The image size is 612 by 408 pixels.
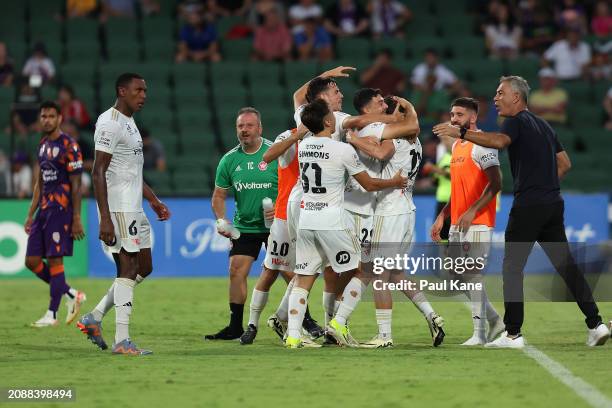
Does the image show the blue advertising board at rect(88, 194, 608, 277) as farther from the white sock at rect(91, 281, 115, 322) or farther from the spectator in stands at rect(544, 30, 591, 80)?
the white sock at rect(91, 281, 115, 322)

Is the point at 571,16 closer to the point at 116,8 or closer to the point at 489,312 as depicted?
the point at 116,8

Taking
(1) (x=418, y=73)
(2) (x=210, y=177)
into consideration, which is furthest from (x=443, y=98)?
(2) (x=210, y=177)

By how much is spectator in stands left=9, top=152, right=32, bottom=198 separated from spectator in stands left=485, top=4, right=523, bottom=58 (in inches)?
376

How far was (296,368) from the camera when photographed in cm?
1005

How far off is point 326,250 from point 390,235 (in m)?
0.69

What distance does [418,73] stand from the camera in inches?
945

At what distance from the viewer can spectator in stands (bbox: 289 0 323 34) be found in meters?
25.0

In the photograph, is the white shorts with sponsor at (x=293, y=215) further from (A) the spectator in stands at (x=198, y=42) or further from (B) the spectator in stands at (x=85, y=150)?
(A) the spectator in stands at (x=198, y=42)

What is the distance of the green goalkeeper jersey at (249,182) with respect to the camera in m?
12.7

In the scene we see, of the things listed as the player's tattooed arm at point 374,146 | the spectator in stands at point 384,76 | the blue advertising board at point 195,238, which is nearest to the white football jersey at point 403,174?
the player's tattooed arm at point 374,146

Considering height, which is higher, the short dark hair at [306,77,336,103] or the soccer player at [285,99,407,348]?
the short dark hair at [306,77,336,103]

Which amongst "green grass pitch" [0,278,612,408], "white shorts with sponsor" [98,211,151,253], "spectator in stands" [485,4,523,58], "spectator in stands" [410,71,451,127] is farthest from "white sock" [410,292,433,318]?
"spectator in stands" [485,4,523,58]

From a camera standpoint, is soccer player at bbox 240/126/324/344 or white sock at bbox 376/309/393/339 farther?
soccer player at bbox 240/126/324/344

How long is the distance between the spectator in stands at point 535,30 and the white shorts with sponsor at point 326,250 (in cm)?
1545
